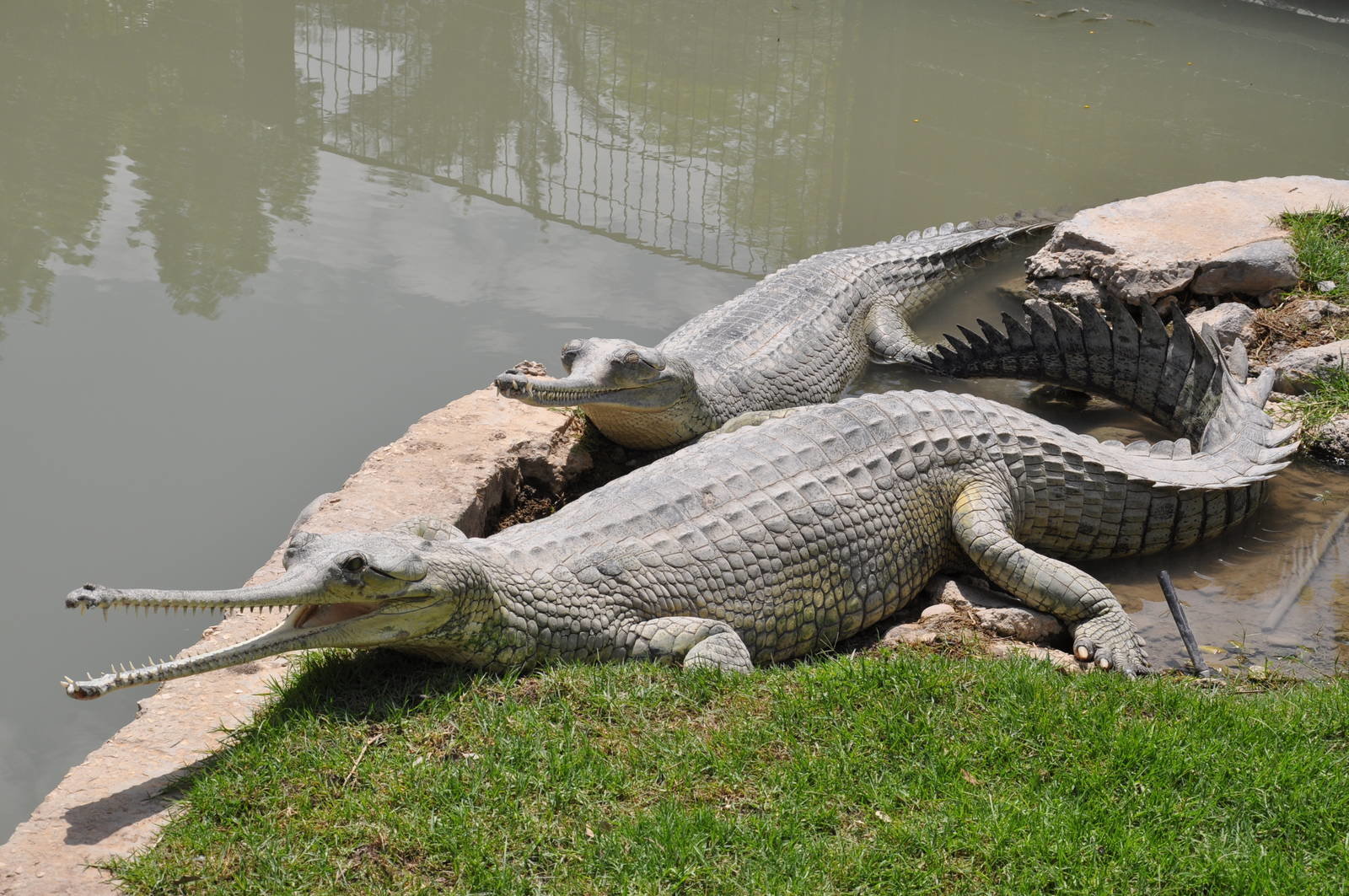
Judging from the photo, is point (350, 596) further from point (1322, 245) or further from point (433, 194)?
point (1322, 245)

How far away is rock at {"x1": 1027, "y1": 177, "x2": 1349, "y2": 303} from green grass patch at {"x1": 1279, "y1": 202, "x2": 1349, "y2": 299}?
0.11 meters

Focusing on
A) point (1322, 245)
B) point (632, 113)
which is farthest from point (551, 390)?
point (632, 113)

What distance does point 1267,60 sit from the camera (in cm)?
1313

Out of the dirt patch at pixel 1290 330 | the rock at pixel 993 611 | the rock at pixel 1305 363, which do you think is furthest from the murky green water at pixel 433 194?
the dirt patch at pixel 1290 330

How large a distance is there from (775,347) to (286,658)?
3.61m

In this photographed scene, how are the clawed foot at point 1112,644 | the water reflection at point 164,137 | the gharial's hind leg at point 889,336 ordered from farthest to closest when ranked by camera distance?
the water reflection at point 164,137
the gharial's hind leg at point 889,336
the clawed foot at point 1112,644

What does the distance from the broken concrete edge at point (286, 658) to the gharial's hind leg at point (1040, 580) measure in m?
0.10

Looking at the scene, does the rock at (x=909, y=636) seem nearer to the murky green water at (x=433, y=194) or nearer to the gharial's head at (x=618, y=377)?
the murky green water at (x=433, y=194)

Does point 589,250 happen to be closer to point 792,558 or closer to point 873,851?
point 792,558

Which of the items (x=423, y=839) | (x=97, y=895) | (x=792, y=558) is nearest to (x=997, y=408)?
(x=792, y=558)

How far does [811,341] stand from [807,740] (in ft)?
12.4

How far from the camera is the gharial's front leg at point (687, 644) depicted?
4234 millimetres

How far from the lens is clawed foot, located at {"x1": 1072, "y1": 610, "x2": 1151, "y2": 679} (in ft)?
15.0

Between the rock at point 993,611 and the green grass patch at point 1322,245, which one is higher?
the green grass patch at point 1322,245
